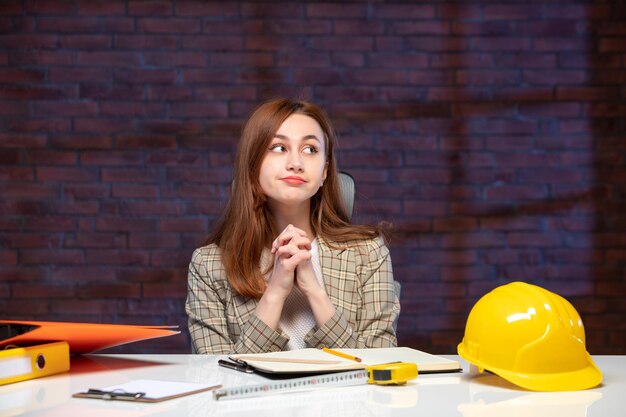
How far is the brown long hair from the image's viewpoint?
1943mm

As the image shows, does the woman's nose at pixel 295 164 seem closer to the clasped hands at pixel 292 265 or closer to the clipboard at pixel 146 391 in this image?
the clasped hands at pixel 292 265

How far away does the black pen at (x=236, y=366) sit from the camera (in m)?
1.36

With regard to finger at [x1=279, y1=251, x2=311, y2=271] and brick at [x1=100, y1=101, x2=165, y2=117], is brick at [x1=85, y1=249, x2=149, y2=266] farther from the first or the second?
finger at [x1=279, y1=251, x2=311, y2=271]

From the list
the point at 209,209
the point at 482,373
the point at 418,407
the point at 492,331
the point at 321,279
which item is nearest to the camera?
the point at 418,407

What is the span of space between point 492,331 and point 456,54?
9.27 ft

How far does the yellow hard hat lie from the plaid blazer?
1.97 feet

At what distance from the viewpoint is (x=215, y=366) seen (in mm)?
1433

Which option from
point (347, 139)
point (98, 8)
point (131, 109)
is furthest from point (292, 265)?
point (98, 8)

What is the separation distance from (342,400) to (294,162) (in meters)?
0.86

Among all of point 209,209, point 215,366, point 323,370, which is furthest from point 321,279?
point 209,209

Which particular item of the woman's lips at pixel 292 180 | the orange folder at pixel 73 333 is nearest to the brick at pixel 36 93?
the woman's lips at pixel 292 180

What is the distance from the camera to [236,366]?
1388 millimetres

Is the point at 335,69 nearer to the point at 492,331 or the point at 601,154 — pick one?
the point at 601,154

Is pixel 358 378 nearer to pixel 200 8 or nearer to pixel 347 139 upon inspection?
pixel 347 139
